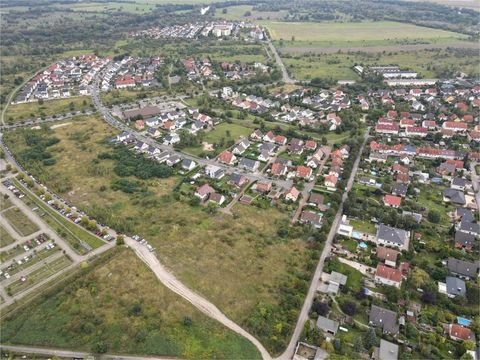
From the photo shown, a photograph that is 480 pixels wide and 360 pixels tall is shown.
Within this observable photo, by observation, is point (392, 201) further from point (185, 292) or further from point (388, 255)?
point (185, 292)

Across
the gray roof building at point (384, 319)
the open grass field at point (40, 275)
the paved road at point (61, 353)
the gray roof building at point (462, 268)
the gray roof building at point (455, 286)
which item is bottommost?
the open grass field at point (40, 275)

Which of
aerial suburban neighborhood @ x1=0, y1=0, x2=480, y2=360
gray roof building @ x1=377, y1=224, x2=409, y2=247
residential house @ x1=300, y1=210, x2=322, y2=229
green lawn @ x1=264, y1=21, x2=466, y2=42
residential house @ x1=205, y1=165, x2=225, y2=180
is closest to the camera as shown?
aerial suburban neighborhood @ x1=0, y1=0, x2=480, y2=360

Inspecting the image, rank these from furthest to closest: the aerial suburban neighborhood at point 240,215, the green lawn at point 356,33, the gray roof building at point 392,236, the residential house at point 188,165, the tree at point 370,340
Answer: the green lawn at point 356,33, the residential house at point 188,165, the gray roof building at point 392,236, the aerial suburban neighborhood at point 240,215, the tree at point 370,340

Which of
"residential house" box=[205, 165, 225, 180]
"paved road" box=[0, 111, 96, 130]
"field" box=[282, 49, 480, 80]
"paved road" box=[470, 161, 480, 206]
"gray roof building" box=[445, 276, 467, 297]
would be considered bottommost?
"paved road" box=[0, 111, 96, 130]

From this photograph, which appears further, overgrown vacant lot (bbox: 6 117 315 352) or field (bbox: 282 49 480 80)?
field (bbox: 282 49 480 80)

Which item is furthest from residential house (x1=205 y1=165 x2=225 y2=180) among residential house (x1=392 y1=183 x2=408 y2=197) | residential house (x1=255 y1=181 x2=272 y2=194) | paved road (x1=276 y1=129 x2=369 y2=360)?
residential house (x1=392 y1=183 x2=408 y2=197)

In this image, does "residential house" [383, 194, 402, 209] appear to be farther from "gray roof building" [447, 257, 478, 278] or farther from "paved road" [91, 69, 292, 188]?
"paved road" [91, 69, 292, 188]

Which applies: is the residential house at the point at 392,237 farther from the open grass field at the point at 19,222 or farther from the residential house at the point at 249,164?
the open grass field at the point at 19,222

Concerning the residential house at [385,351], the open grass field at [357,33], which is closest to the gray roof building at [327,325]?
the residential house at [385,351]
